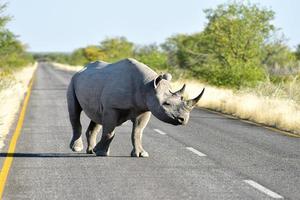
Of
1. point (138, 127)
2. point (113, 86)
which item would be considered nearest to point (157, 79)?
point (113, 86)

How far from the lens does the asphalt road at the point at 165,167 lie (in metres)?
7.94

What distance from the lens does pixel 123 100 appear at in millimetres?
Result: 10281

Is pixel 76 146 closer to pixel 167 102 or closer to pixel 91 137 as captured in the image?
pixel 91 137

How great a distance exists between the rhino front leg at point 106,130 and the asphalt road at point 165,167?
0.62ft

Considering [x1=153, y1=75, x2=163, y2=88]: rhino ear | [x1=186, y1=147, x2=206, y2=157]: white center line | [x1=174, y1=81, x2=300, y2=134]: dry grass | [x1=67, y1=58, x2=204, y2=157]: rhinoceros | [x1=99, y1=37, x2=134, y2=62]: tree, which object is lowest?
[x1=99, y1=37, x2=134, y2=62]: tree

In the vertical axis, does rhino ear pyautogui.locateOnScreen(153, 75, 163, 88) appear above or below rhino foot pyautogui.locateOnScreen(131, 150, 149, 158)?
above

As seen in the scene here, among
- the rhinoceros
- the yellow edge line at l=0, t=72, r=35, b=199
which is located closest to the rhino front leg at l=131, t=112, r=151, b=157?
the rhinoceros

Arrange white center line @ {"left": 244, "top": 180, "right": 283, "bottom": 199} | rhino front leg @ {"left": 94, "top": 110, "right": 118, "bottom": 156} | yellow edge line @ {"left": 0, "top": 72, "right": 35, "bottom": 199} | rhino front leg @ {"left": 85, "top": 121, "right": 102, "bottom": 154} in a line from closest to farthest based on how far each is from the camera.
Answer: white center line @ {"left": 244, "top": 180, "right": 283, "bottom": 199}
yellow edge line @ {"left": 0, "top": 72, "right": 35, "bottom": 199}
rhino front leg @ {"left": 94, "top": 110, "right": 118, "bottom": 156}
rhino front leg @ {"left": 85, "top": 121, "right": 102, "bottom": 154}

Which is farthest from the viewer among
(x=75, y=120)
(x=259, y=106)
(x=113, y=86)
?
(x=259, y=106)

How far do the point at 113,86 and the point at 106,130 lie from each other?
0.72 metres

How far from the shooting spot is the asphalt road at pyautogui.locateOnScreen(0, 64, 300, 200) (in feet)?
26.1

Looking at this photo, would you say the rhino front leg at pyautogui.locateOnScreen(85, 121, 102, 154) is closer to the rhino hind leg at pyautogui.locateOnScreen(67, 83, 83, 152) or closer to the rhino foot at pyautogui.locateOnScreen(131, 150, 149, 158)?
the rhino hind leg at pyautogui.locateOnScreen(67, 83, 83, 152)

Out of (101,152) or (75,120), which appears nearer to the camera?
(101,152)

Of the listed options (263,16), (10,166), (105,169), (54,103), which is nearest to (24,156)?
(10,166)
